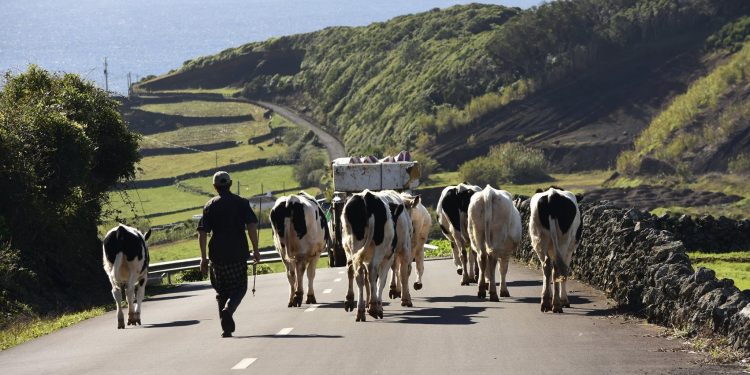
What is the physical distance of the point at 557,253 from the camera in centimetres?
2191

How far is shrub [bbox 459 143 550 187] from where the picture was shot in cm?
11988

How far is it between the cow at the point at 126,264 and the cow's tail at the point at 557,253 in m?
6.57

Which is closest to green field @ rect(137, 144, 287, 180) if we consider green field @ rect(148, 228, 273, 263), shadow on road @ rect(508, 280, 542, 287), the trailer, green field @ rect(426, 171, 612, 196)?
green field @ rect(426, 171, 612, 196)

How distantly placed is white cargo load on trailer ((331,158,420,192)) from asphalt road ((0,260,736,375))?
7824mm

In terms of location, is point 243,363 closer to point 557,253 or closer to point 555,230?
point 557,253

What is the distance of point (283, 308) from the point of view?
23719 mm

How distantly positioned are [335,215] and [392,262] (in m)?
7.42

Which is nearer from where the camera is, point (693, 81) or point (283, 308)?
point (283, 308)

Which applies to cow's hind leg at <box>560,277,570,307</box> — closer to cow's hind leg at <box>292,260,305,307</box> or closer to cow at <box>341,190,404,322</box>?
cow at <box>341,190,404,322</box>

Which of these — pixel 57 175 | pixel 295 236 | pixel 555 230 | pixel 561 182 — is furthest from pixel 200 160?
pixel 555 230

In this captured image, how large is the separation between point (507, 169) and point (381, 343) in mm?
105162

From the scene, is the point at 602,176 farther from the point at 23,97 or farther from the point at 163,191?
the point at 23,97

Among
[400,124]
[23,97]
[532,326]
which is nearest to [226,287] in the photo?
[532,326]

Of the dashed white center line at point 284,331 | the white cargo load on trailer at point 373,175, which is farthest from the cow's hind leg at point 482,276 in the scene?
the white cargo load on trailer at point 373,175
